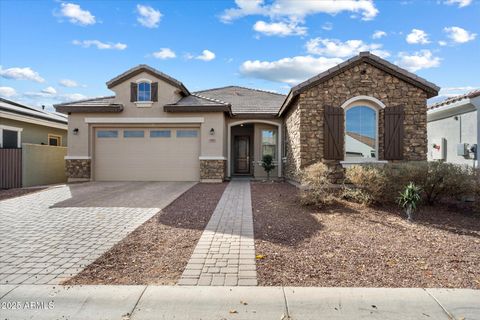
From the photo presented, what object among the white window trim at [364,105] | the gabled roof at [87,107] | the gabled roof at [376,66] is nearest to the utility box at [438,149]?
the gabled roof at [376,66]

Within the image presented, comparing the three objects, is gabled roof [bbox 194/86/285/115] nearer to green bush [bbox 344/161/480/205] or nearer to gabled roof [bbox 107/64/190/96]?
gabled roof [bbox 107/64/190/96]

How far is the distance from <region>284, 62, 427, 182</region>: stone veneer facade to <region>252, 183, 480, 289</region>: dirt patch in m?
2.92

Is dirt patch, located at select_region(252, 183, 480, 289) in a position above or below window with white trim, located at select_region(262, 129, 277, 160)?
below

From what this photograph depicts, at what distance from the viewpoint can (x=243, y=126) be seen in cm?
1638

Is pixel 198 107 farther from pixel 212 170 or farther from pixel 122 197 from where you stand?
pixel 122 197

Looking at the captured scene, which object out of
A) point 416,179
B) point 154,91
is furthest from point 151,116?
point 416,179

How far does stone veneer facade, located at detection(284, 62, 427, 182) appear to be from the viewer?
9.76 meters

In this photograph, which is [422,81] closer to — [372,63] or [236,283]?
[372,63]

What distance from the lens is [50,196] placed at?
956cm

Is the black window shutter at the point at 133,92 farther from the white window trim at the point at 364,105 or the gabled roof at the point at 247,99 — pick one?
the white window trim at the point at 364,105

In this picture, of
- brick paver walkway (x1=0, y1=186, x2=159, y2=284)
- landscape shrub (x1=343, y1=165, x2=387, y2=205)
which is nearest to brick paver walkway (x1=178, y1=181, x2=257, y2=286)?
brick paver walkway (x1=0, y1=186, x2=159, y2=284)

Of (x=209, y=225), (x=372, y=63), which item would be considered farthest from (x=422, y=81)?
(x=209, y=225)

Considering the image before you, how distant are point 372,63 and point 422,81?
174 centimetres

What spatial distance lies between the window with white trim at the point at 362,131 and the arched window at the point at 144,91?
29.2ft
